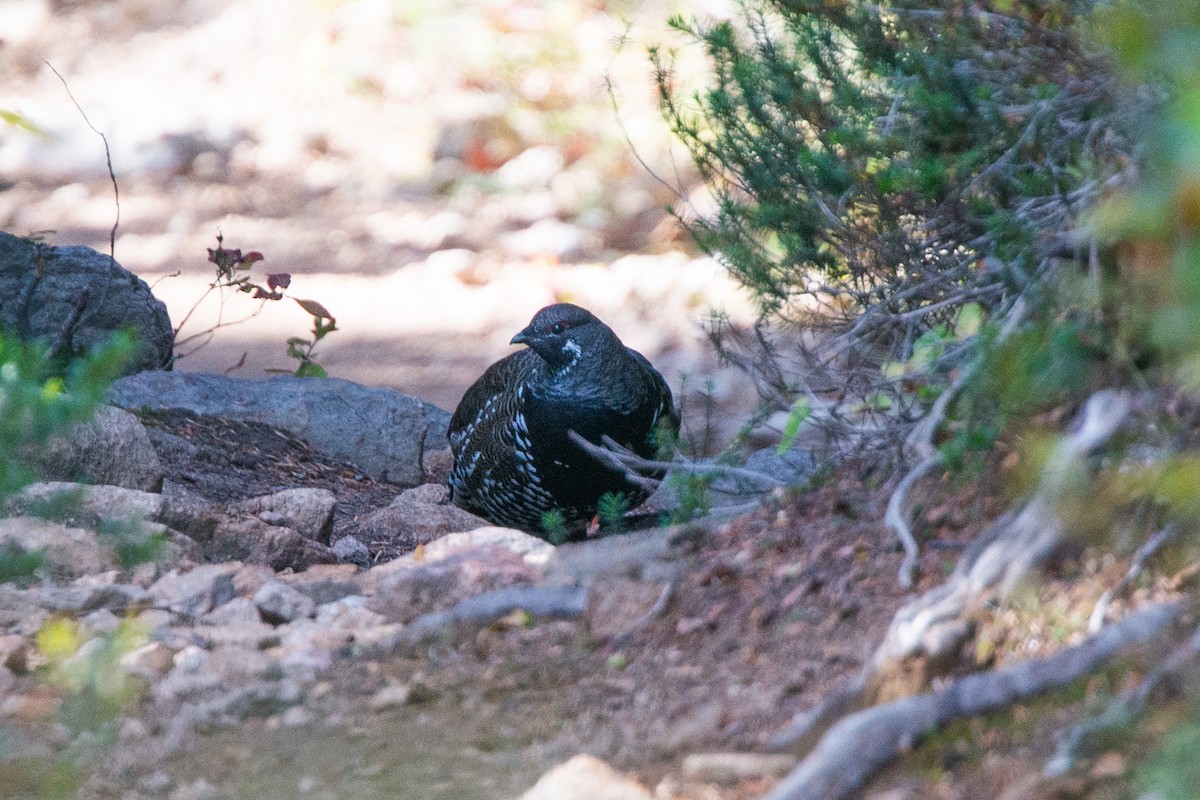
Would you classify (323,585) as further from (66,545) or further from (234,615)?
(66,545)

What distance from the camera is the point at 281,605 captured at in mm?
3473

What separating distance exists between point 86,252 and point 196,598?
4.12m

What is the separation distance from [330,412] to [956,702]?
18.7 feet

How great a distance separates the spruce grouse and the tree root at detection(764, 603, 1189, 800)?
3.17 meters

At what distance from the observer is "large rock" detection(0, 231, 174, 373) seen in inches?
247

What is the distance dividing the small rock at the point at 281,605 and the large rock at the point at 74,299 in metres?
3.02

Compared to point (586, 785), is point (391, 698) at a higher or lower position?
higher

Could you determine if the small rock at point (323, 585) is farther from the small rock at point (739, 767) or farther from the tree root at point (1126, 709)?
the tree root at point (1126, 709)

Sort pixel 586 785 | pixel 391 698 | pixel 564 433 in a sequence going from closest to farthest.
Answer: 1. pixel 586 785
2. pixel 391 698
3. pixel 564 433

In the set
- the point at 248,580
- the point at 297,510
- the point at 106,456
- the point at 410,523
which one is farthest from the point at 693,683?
the point at 410,523

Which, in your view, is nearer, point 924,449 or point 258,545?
point 924,449

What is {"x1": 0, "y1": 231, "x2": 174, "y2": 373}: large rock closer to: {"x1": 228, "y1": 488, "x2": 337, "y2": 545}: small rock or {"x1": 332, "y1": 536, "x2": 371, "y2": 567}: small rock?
{"x1": 228, "y1": 488, "x2": 337, "y2": 545}: small rock

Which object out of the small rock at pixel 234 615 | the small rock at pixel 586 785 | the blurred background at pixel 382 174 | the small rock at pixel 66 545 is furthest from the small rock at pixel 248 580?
the blurred background at pixel 382 174

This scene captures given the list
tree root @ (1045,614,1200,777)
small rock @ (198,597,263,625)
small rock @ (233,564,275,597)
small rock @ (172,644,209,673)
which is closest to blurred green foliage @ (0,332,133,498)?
small rock @ (172,644,209,673)
